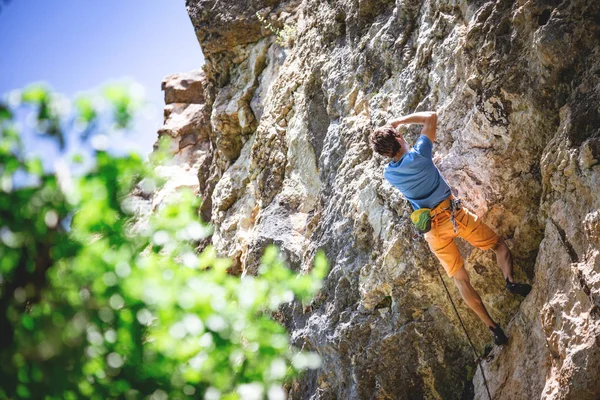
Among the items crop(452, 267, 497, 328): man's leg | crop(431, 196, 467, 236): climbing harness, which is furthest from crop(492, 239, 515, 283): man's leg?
crop(431, 196, 467, 236): climbing harness

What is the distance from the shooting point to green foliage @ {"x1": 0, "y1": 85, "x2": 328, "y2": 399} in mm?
2715

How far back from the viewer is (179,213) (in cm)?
307

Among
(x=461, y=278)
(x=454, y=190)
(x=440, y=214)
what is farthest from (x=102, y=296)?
(x=454, y=190)

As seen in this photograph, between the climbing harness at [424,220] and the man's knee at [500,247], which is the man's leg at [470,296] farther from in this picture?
the climbing harness at [424,220]

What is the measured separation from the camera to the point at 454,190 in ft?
21.2

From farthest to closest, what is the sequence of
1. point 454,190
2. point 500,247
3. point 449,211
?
1. point 454,190
2. point 500,247
3. point 449,211

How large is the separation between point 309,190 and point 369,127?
2512mm

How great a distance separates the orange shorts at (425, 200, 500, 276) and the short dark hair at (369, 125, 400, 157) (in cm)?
88

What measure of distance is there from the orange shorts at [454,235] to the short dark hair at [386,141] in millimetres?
882

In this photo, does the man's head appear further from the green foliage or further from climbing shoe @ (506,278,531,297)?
the green foliage

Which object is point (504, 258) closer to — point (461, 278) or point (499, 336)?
point (461, 278)

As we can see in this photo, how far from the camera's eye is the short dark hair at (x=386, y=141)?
237 inches

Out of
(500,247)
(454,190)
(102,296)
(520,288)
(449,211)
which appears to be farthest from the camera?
(454,190)

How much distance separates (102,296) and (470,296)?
4.46 m
